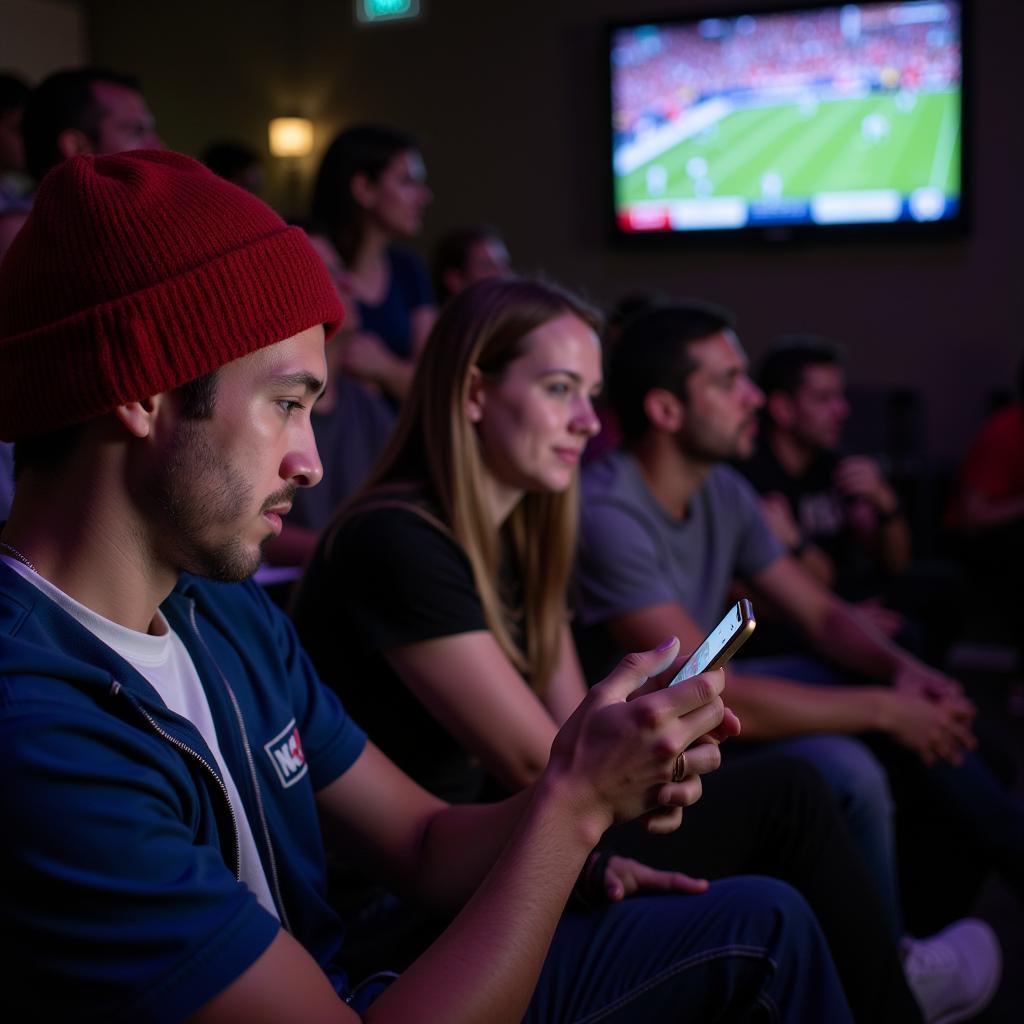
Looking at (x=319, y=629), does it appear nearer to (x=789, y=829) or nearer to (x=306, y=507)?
(x=789, y=829)

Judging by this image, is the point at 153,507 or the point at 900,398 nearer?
the point at 153,507

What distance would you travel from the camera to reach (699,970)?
4.00 feet

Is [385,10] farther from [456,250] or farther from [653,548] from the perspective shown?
[653,548]

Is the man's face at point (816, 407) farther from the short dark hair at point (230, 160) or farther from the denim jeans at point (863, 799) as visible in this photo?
the short dark hair at point (230, 160)

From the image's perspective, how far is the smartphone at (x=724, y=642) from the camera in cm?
104

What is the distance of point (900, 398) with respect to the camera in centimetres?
492

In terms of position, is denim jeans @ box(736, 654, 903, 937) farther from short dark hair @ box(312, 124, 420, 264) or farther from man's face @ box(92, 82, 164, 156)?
short dark hair @ box(312, 124, 420, 264)

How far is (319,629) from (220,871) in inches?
29.8

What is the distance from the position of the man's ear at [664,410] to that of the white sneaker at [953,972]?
107 centimetres

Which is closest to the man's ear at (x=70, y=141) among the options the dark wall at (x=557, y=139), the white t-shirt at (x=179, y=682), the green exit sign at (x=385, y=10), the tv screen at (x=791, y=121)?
the white t-shirt at (x=179, y=682)

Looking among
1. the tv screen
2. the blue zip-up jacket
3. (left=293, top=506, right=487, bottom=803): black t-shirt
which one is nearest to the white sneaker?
(left=293, top=506, right=487, bottom=803): black t-shirt

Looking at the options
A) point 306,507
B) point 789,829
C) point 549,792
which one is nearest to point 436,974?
point 549,792

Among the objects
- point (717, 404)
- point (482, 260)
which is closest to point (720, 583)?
point (717, 404)

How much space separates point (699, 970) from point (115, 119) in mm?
2176
